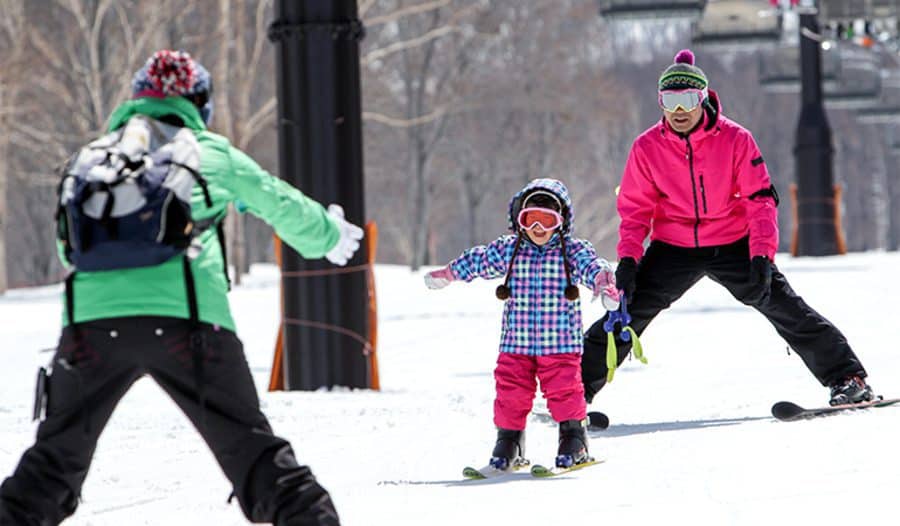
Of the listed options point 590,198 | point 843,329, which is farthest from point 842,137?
point 843,329

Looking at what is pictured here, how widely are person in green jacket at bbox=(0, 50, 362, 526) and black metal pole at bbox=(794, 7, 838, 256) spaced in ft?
70.3

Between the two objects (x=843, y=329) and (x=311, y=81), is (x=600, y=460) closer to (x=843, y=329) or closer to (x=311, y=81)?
(x=311, y=81)

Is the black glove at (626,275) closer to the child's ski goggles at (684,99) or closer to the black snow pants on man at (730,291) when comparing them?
the black snow pants on man at (730,291)

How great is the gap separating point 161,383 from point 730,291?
11.3ft

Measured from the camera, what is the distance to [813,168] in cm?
2470

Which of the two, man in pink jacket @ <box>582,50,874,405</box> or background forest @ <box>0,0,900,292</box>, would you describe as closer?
man in pink jacket @ <box>582,50,874,405</box>

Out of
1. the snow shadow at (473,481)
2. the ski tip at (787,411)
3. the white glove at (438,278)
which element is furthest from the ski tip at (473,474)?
the ski tip at (787,411)

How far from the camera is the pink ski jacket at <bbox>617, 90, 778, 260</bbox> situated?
645 centimetres

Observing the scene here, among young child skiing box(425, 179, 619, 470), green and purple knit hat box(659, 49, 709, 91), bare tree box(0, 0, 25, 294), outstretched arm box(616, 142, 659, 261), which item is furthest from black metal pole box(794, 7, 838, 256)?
young child skiing box(425, 179, 619, 470)

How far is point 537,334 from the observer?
5.60m

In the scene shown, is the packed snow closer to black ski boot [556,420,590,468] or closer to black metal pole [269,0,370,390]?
black ski boot [556,420,590,468]

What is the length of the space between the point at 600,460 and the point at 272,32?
185 inches

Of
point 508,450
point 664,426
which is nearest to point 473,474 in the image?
point 508,450

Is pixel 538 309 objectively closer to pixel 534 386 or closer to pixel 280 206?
pixel 534 386
